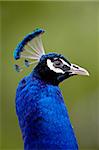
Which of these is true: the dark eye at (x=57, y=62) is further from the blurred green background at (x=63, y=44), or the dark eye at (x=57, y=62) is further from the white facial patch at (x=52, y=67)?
the blurred green background at (x=63, y=44)

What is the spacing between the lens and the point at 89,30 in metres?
1.90

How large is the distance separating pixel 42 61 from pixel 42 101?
0.50 feet

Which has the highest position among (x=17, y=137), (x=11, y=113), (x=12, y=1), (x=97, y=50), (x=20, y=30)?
(x=12, y=1)

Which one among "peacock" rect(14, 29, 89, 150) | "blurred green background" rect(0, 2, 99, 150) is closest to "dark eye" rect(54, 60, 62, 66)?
"peacock" rect(14, 29, 89, 150)

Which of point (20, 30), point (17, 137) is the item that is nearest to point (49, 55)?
point (20, 30)

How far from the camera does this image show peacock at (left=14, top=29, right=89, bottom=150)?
1.32 m

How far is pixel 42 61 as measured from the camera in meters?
1.37

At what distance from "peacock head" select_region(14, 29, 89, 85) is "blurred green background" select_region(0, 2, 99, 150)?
1.30 ft

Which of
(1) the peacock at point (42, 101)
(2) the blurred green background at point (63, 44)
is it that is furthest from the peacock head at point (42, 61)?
(2) the blurred green background at point (63, 44)

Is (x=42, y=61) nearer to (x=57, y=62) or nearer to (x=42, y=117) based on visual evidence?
(x=57, y=62)

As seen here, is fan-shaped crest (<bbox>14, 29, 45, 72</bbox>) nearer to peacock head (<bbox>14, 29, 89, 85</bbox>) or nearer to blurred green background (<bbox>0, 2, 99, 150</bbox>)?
peacock head (<bbox>14, 29, 89, 85</bbox>)

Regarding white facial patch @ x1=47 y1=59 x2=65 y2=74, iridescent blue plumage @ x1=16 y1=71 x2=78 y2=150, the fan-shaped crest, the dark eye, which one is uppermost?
the fan-shaped crest

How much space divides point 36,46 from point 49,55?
7cm

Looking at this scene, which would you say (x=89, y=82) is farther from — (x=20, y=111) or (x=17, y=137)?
(x=20, y=111)
